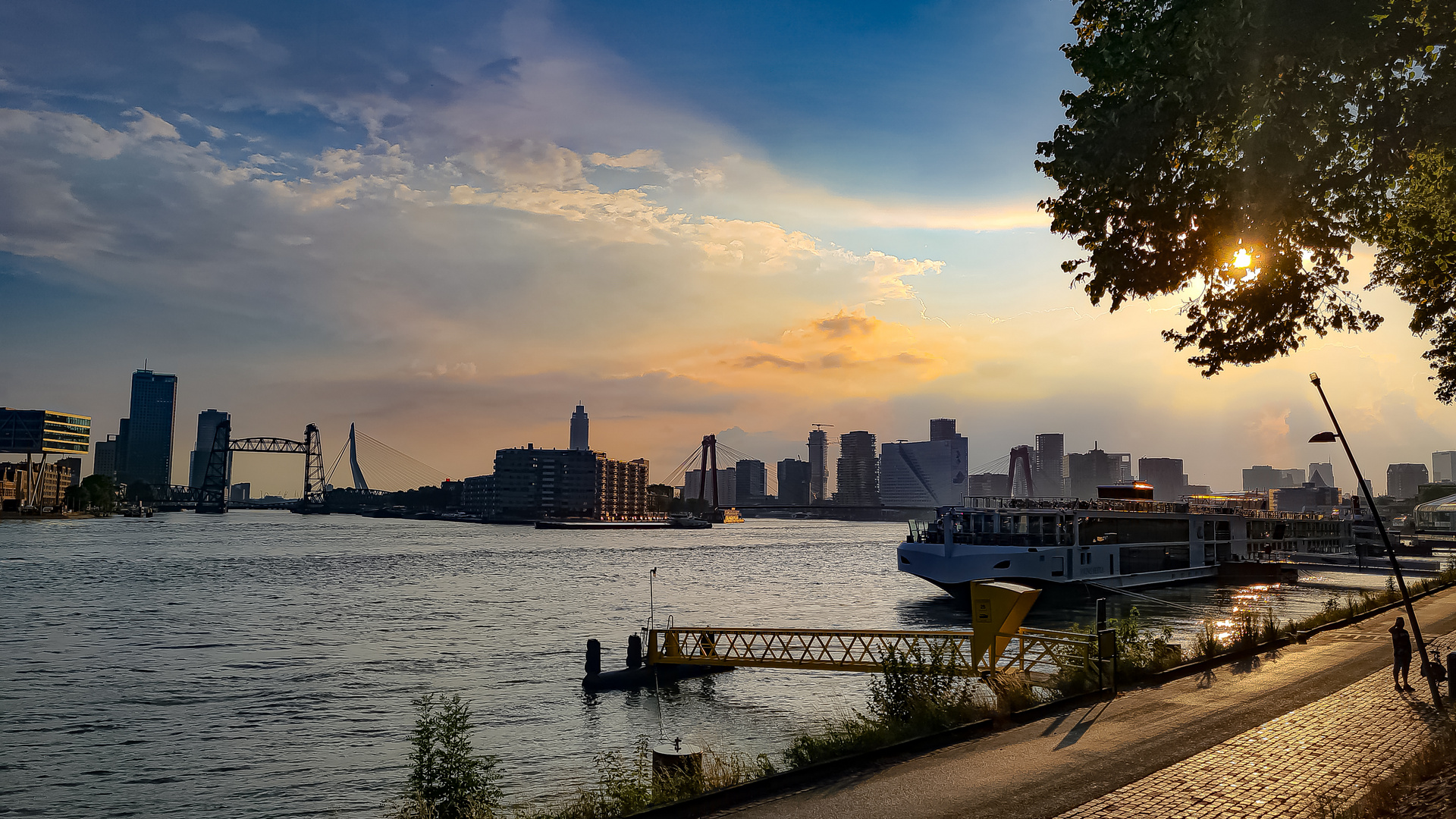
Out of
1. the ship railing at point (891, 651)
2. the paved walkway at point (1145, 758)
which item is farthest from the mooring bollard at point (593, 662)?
the paved walkway at point (1145, 758)

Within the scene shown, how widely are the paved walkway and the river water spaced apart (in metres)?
11.7

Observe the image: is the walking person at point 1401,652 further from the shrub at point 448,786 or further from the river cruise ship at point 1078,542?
the river cruise ship at point 1078,542

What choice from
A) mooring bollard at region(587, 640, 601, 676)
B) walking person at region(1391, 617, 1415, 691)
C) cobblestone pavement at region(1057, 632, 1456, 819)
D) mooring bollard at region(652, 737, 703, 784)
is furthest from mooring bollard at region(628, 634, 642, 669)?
walking person at region(1391, 617, 1415, 691)

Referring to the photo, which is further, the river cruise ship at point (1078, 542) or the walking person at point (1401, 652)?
the river cruise ship at point (1078, 542)

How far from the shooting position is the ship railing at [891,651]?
22.9m

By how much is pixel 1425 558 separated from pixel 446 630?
10527 cm

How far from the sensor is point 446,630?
52.9 m

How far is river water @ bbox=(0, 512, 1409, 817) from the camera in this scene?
81.0 ft

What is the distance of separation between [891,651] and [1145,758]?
28.3ft

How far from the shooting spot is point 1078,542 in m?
58.7

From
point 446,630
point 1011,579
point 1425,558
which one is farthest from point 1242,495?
point 446,630

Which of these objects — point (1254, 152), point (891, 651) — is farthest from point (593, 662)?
point (1254, 152)

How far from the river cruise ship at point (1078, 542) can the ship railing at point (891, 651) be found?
42.8 feet

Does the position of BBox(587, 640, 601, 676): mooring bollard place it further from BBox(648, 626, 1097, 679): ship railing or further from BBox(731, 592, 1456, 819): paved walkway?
BBox(731, 592, 1456, 819): paved walkway
